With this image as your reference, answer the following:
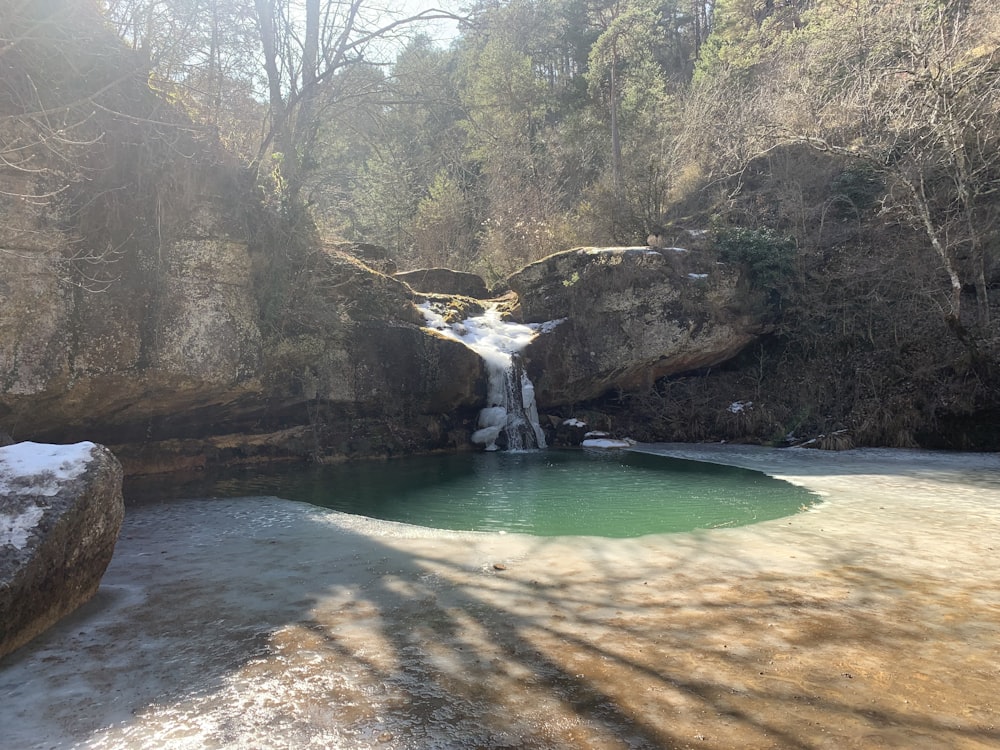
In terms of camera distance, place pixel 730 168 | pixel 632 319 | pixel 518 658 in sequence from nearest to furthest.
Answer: pixel 518 658
pixel 632 319
pixel 730 168

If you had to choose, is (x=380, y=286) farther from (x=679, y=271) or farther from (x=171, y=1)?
(x=679, y=271)

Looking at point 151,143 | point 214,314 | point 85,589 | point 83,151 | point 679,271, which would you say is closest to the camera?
point 85,589

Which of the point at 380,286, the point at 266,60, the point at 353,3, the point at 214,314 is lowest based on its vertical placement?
the point at 214,314

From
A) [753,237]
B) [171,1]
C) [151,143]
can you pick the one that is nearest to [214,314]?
[151,143]

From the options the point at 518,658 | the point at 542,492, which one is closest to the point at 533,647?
the point at 518,658

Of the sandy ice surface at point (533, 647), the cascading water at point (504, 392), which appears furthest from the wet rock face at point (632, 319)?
the sandy ice surface at point (533, 647)

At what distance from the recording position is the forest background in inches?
395

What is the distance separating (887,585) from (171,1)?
10.6m

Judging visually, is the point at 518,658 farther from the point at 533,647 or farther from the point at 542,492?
the point at 542,492

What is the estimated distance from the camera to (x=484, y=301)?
54.2ft

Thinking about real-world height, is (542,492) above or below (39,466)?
below

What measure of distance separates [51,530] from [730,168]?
65.4 ft

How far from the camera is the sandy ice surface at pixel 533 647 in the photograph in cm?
211

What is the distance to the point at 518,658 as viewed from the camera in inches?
105
